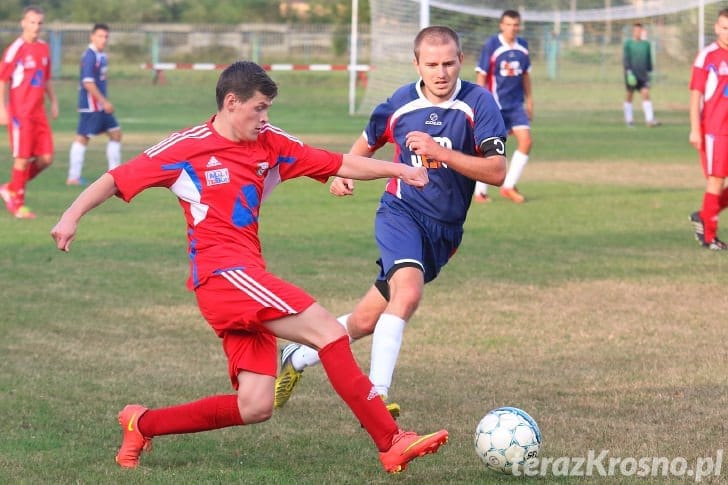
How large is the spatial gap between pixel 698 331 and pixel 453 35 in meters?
2.85

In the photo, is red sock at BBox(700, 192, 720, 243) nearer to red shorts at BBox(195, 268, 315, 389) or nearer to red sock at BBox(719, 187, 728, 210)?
red sock at BBox(719, 187, 728, 210)

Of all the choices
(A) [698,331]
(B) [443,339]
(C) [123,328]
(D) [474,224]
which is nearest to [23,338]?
(C) [123,328]

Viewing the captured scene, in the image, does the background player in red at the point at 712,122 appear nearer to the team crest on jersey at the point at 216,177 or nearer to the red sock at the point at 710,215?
the red sock at the point at 710,215

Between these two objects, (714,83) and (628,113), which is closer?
(714,83)

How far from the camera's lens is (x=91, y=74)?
15.8 m

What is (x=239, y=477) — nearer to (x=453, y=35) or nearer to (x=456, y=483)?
(x=456, y=483)

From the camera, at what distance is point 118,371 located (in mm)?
6695

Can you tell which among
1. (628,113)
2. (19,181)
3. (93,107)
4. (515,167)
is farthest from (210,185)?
(628,113)

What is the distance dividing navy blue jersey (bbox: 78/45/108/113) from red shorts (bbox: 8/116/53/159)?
8.87 ft

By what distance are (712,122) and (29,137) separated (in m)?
6.93

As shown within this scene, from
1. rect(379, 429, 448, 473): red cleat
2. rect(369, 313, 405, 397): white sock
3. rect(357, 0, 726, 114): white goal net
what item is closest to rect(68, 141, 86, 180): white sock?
rect(357, 0, 726, 114): white goal net

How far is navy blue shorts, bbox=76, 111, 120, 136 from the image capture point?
16.0 meters

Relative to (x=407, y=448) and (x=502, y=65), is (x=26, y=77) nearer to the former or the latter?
(x=502, y=65)

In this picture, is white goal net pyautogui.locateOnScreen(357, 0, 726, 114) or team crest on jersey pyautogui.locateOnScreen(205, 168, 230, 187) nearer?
team crest on jersey pyautogui.locateOnScreen(205, 168, 230, 187)
